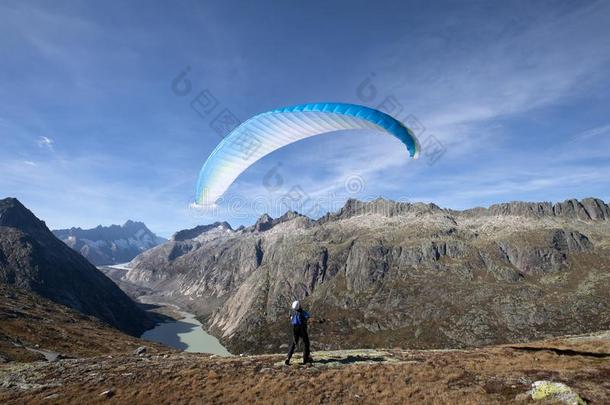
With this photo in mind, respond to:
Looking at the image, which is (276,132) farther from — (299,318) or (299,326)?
(299,326)

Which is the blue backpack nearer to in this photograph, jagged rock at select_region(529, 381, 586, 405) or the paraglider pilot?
the paraglider pilot

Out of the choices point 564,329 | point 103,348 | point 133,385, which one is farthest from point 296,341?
point 564,329

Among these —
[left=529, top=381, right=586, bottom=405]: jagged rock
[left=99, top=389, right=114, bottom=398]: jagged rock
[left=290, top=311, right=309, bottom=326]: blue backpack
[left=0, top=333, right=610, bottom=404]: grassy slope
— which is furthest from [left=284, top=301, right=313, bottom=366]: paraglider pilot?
[left=529, top=381, right=586, bottom=405]: jagged rock

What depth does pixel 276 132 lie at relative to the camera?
31.2 metres

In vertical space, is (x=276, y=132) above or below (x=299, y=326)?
above

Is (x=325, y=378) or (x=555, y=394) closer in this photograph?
(x=555, y=394)

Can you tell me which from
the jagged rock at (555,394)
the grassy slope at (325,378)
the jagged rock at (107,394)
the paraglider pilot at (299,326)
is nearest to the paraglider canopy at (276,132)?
the paraglider pilot at (299,326)

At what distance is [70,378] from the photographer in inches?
768

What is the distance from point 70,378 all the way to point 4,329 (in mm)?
61098

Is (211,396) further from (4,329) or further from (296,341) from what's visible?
(4,329)

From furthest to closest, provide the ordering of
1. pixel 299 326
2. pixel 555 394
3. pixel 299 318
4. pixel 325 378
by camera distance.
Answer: pixel 299 318
pixel 299 326
pixel 325 378
pixel 555 394

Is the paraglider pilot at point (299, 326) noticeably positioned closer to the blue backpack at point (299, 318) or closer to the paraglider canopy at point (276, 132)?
the blue backpack at point (299, 318)

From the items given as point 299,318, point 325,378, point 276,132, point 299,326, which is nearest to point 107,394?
point 299,326

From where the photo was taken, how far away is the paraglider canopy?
28891mm
